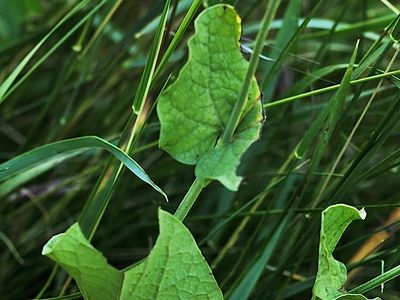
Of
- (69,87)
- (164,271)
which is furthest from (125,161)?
(69,87)

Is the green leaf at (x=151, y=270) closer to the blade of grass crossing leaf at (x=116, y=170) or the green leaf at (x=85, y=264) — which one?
the green leaf at (x=85, y=264)

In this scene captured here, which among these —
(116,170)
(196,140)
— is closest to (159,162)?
(116,170)

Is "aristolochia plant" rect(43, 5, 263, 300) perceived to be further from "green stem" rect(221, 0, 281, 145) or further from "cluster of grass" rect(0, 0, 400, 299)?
"cluster of grass" rect(0, 0, 400, 299)

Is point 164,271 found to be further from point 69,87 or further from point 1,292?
point 69,87

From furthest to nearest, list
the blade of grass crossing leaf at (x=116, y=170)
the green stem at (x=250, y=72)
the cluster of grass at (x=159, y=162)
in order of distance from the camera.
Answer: the cluster of grass at (x=159, y=162) < the blade of grass crossing leaf at (x=116, y=170) < the green stem at (x=250, y=72)

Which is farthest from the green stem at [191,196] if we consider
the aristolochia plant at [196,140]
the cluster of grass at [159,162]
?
the cluster of grass at [159,162]

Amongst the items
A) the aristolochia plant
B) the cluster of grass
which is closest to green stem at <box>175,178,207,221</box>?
the aristolochia plant

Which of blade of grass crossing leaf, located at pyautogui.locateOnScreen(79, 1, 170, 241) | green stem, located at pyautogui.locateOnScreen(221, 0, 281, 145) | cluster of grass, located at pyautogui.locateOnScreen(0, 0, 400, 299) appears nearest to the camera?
green stem, located at pyautogui.locateOnScreen(221, 0, 281, 145)
